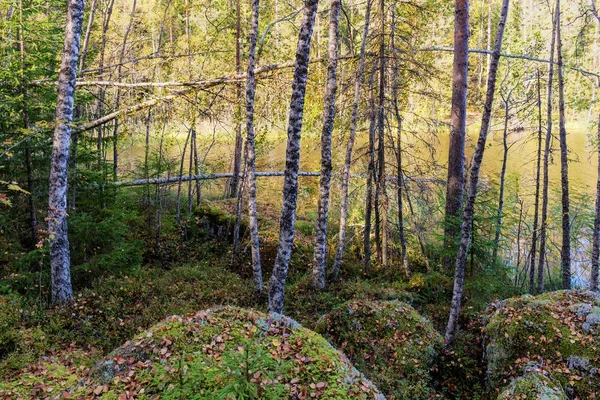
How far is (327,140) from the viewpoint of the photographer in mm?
8242

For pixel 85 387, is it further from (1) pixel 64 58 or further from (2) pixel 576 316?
(2) pixel 576 316

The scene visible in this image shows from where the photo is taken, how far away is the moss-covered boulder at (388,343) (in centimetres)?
581

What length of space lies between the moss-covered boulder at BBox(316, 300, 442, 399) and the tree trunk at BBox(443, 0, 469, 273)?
286 centimetres

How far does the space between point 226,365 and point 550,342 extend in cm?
524

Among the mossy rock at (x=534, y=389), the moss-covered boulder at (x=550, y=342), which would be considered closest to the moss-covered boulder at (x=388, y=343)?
the moss-covered boulder at (x=550, y=342)

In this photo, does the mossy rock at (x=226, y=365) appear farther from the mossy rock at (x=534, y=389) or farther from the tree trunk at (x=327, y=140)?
the tree trunk at (x=327, y=140)

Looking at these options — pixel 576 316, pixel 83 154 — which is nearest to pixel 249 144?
pixel 83 154

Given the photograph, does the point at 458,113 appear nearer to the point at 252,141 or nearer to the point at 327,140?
the point at 327,140

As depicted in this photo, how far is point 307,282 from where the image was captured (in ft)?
31.2

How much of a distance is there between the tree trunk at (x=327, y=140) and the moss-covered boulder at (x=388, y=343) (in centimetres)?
202

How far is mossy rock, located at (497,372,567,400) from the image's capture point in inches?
185

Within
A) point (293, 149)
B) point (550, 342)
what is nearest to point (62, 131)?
point (293, 149)

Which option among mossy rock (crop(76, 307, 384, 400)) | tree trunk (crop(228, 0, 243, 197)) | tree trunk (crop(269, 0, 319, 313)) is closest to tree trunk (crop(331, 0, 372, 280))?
tree trunk (crop(269, 0, 319, 313))

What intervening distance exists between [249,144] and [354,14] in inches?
236
